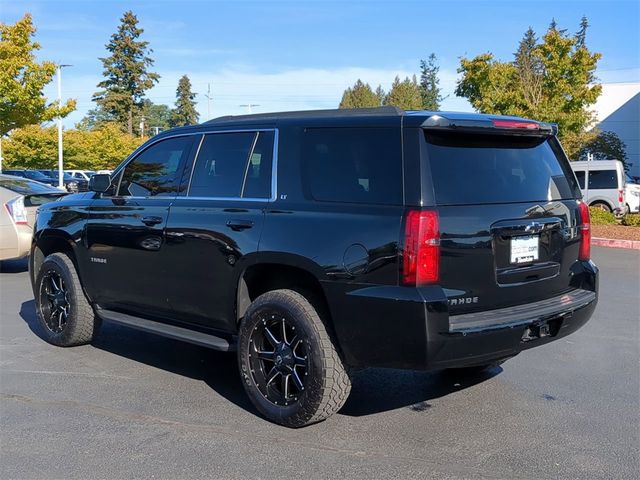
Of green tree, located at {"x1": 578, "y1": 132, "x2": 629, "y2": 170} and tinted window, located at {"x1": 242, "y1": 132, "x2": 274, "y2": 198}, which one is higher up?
green tree, located at {"x1": 578, "y1": 132, "x2": 629, "y2": 170}

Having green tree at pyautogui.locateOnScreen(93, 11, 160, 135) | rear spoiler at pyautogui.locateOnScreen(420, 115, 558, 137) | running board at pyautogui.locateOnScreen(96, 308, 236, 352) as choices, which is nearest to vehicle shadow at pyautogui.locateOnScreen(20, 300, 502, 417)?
running board at pyautogui.locateOnScreen(96, 308, 236, 352)

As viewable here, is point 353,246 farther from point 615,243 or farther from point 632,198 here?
point 632,198

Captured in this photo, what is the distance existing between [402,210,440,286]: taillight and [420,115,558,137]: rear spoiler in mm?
573

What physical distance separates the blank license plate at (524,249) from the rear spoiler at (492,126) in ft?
2.27

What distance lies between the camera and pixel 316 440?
13.7 ft

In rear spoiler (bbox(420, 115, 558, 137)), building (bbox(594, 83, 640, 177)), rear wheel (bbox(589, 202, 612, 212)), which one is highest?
building (bbox(594, 83, 640, 177))

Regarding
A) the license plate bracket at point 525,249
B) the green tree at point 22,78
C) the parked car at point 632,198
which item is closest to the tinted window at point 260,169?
the license plate bracket at point 525,249

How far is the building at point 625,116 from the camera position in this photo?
158 ft

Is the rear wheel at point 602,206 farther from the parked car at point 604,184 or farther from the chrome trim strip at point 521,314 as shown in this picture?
the chrome trim strip at point 521,314

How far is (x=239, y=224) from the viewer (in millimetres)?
4582

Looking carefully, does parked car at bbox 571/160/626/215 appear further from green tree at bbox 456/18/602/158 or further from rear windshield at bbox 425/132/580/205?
rear windshield at bbox 425/132/580/205

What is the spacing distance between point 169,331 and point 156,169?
1.37 meters

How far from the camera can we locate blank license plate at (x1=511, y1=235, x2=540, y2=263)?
414 centimetres

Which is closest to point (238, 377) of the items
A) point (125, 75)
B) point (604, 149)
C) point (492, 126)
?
point (492, 126)
